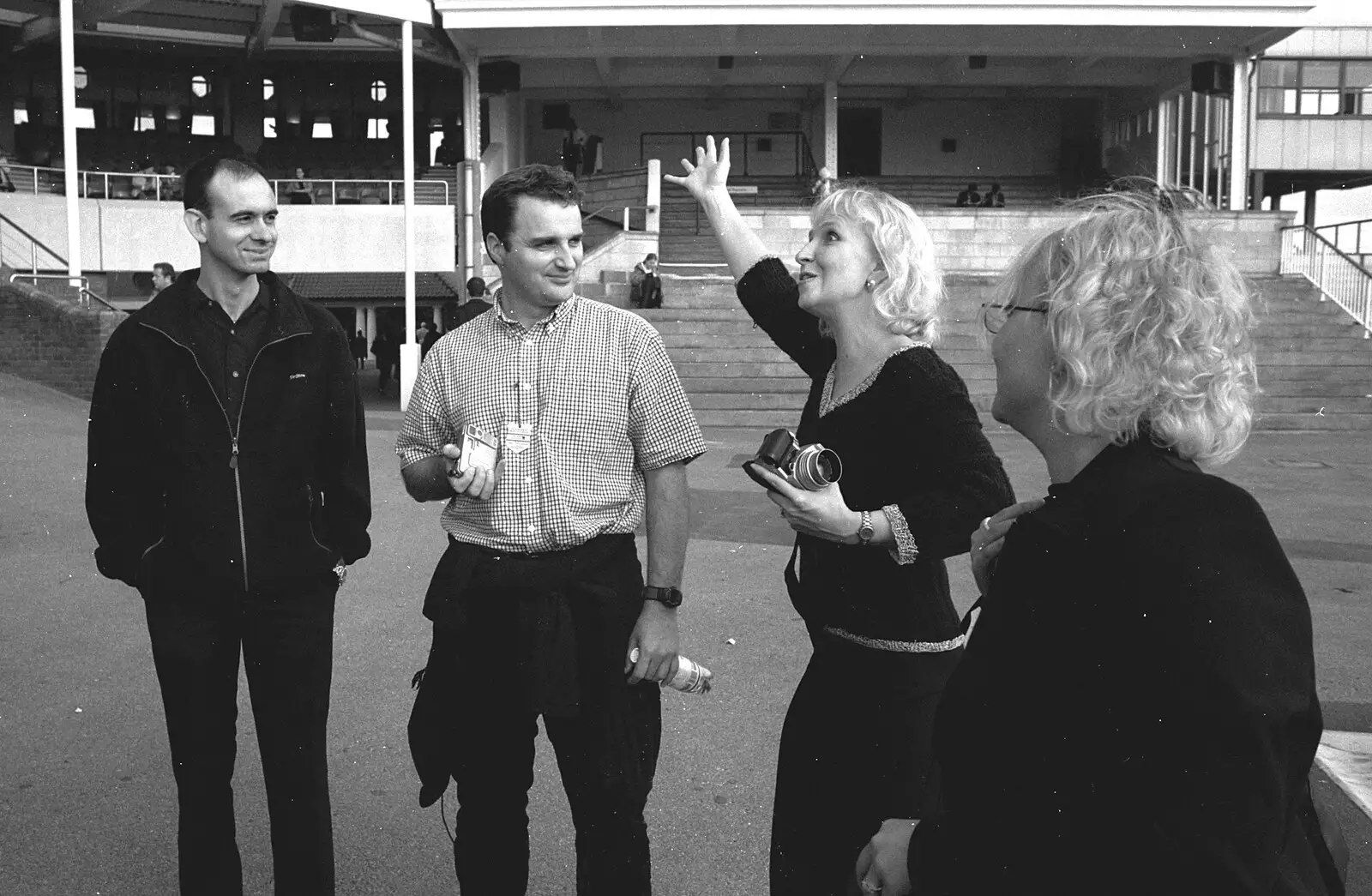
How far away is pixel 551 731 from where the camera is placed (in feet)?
10.1

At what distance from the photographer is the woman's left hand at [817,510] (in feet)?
8.09

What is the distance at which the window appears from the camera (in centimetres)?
3766

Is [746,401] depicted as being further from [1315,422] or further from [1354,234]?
[1354,234]

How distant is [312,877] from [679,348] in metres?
16.1

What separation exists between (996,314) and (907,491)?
970 millimetres

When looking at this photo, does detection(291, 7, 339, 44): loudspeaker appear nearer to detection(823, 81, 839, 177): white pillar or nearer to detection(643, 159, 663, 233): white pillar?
detection(643, 159, 663, 233): white pillar

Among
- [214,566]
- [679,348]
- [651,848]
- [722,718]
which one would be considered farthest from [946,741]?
[679,348]

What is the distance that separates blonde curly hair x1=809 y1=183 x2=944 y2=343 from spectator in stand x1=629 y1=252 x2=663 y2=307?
1811 cm

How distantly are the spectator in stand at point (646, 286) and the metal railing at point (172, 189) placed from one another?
22.1 ft

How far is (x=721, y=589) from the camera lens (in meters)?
7.19

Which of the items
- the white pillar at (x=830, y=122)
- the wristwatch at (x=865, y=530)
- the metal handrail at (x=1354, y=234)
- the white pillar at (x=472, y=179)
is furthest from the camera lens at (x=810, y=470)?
the white pillar at (x=830, y=122)

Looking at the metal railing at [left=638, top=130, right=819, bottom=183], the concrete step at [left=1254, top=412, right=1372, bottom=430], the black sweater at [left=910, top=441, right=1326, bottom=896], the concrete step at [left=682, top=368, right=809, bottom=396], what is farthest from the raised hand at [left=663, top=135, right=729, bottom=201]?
the metal railing at [left=638, top=130, right=819, bottom=183]

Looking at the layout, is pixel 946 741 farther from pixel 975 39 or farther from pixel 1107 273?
pixel 975 39

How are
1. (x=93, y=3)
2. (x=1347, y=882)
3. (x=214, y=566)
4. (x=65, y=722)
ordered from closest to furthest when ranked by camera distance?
(x=214, y=566) < (x=1347, y=882) < (x=65, y=722) < (x=93, y=3)
